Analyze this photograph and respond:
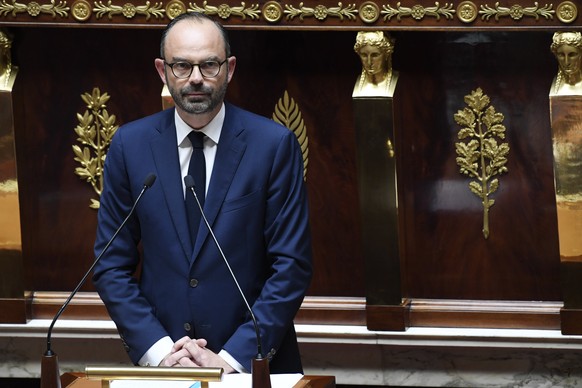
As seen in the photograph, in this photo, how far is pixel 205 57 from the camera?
316cm

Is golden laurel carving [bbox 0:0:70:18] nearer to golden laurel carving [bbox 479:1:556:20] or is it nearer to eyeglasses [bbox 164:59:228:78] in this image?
golden laurel carving [bbox 479:1:556:20]

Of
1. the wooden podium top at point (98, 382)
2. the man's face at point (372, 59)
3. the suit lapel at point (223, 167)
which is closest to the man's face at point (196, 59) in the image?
the suit lapel at point (223, 167)

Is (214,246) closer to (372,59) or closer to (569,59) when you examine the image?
(372,59)

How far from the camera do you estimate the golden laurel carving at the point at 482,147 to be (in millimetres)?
4520

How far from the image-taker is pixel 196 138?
328 centimetres

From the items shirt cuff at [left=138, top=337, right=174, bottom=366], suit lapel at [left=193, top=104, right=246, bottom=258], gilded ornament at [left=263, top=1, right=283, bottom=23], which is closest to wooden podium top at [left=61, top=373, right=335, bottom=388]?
shirt cuff at [left=138, top=337, right=174, bottom=366]

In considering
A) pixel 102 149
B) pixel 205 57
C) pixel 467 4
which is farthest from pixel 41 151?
pixel 205 57

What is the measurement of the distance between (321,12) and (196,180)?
52.3 inches

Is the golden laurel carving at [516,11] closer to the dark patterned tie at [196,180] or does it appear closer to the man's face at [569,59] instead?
the man's face at [569,59]

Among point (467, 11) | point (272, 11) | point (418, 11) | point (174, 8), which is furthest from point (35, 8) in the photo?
point (467, 11)

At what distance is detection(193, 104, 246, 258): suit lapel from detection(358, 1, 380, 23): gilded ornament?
3.89ft

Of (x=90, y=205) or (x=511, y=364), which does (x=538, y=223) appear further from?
(x=90, y=205)

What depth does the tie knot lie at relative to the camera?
3.28 m

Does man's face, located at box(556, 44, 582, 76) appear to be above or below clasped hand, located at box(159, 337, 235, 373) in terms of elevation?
above
